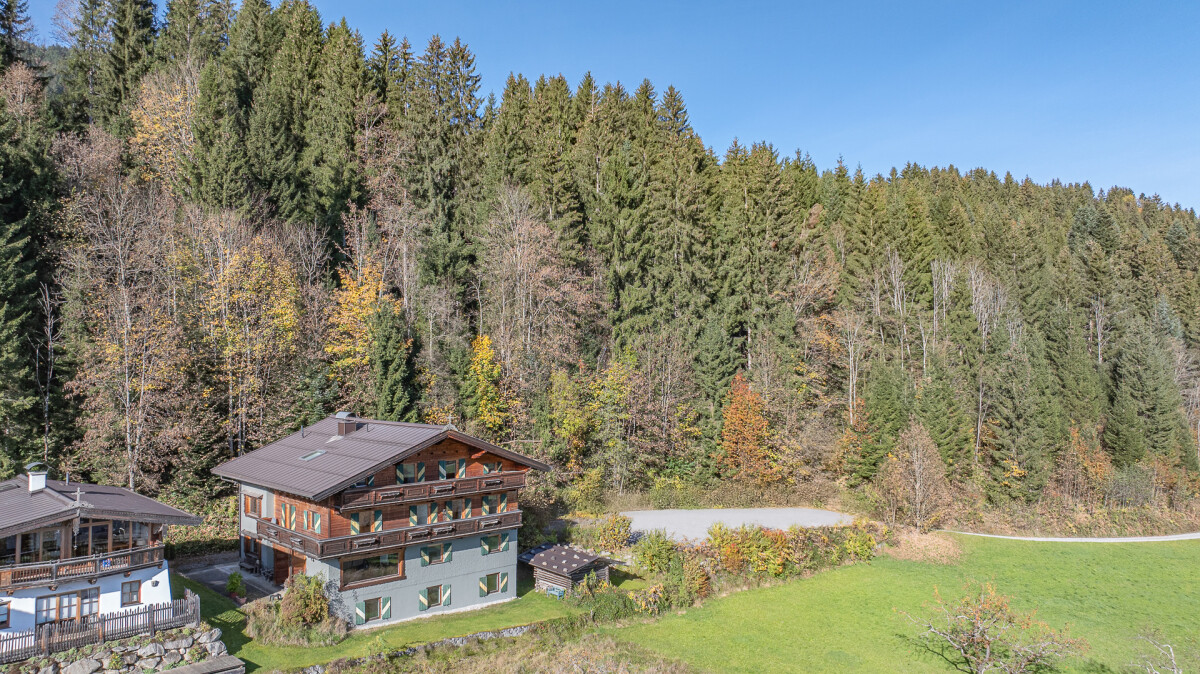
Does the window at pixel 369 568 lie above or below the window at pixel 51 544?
below

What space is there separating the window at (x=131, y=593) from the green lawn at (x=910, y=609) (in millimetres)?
15614

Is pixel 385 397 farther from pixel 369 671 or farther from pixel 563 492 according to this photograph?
pixel 369 671

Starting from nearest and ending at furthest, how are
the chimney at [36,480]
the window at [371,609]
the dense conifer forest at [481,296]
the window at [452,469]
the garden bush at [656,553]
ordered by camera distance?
the chimney at [36,480], the window at [371,609], the window at [452,469], the garden bush at [656,553], the dense conifer forest at [481,296]

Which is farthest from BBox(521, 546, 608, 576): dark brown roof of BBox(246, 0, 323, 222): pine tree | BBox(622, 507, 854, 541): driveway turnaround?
BBox(246, 0, 323, 222): pine tree

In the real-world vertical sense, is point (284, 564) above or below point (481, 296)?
below

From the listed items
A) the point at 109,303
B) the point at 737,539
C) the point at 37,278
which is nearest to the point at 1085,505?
the point at 737,539

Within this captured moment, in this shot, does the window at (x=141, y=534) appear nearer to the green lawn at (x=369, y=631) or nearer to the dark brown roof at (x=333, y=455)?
the green lawn at (x=369, y=631)

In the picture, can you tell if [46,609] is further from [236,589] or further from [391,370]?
[391,370]

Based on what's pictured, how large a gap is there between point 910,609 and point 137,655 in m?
27.8

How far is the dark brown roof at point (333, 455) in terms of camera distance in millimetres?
25422

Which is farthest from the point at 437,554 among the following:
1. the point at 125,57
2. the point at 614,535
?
the point at 125,57

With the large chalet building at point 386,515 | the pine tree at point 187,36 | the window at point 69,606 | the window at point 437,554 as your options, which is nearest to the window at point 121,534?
the window at point 69,606

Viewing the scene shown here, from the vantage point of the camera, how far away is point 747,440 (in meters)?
45.1

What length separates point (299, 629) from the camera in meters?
23.4
